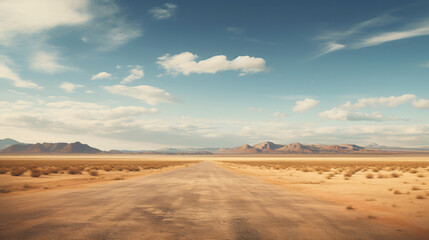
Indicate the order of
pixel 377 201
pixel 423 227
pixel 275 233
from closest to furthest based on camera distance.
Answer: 1. pixel 275 233
2. pixel 423 227
3. pixel 377 201

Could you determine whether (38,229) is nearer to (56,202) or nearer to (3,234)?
(3,234)

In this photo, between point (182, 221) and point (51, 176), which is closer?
point (182, 221)

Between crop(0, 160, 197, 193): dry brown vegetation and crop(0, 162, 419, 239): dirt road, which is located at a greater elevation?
crop(0, 162, 419, 239): dirt road

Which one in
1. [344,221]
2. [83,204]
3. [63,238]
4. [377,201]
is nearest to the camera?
[63,238]

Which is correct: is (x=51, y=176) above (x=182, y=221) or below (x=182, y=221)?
below

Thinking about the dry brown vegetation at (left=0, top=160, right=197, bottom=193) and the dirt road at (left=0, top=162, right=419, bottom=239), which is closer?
the dirt road at (left=0, top=162, right=419, bottom=239)

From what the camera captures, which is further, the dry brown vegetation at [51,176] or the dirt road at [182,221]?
the dry brown vegetation at [51,176]

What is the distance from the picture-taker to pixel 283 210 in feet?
28.1

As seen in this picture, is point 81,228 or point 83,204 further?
point 83,204

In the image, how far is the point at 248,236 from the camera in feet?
18.2

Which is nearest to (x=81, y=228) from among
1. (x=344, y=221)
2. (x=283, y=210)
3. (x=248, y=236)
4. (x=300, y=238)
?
(x=248, y=236)

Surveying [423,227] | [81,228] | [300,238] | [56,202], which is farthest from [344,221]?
[56,202]

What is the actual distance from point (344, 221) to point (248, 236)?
11.0 feet

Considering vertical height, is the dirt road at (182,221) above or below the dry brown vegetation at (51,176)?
above
